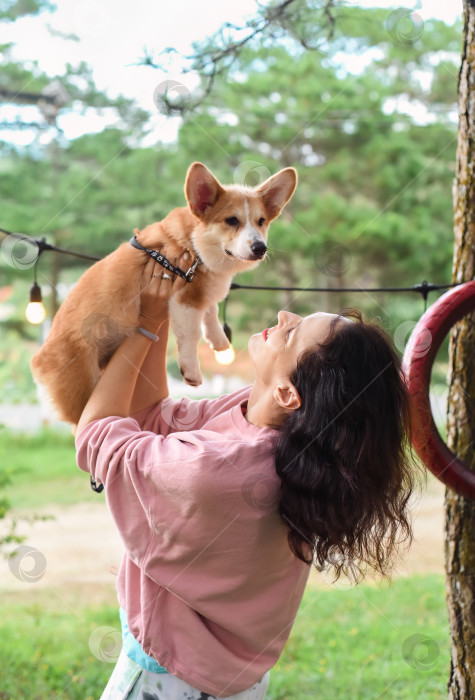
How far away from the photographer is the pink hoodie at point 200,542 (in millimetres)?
1067

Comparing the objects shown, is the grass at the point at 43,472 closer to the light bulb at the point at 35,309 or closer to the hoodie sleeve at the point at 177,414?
the light bulb at the point at 35,309

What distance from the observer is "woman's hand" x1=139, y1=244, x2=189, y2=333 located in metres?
1.37

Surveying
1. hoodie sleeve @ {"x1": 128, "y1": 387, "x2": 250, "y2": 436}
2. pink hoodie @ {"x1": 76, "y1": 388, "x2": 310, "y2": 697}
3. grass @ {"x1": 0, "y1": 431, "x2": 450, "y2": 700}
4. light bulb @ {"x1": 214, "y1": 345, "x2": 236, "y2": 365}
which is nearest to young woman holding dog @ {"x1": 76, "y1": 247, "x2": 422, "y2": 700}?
pink hoodie @ {"x1": 76, "y1": 388, "x2": 310, "y2": 697}

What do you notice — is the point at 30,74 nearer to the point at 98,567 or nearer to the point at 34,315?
the point at 98,567

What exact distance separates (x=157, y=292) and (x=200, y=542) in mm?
521

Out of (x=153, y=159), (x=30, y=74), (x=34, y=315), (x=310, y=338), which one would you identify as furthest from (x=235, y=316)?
(x=310, y=338)

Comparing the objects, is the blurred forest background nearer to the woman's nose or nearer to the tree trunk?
the tree trunk

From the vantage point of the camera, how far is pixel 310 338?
3.80 feet

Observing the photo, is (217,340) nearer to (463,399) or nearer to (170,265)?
(170,265)

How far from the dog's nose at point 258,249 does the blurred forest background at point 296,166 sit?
18.8ft

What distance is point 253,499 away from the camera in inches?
42.8

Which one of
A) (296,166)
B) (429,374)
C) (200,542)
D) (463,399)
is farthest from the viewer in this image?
(296,166)

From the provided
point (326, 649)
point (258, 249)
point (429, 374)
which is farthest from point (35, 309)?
point (326, 649)

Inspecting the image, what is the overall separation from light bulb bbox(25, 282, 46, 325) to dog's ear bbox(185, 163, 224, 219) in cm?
49
